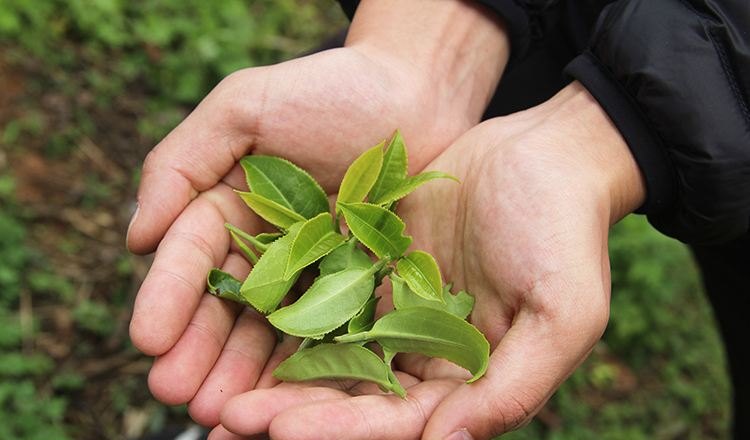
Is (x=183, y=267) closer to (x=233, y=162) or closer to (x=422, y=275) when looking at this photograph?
(x=233, y=162)

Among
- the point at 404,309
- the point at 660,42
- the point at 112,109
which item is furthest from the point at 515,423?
the point at 112,109

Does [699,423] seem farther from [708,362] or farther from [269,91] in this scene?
[269,91]

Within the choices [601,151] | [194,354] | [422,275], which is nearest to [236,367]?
[194,354]

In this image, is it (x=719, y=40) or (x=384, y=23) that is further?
(x=384, y=23)

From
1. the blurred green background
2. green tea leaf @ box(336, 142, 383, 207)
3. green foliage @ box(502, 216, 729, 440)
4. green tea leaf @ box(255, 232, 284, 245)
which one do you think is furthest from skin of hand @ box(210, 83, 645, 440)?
green foliage @ box(502, 216, 729, 440)

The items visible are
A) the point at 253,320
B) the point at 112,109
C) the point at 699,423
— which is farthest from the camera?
the point at 112,109

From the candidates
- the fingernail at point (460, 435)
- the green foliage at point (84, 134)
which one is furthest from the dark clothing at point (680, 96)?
the green foliage at point (84, 134)

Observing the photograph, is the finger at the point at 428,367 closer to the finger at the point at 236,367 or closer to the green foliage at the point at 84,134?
A: the finger at the point at 236,367
